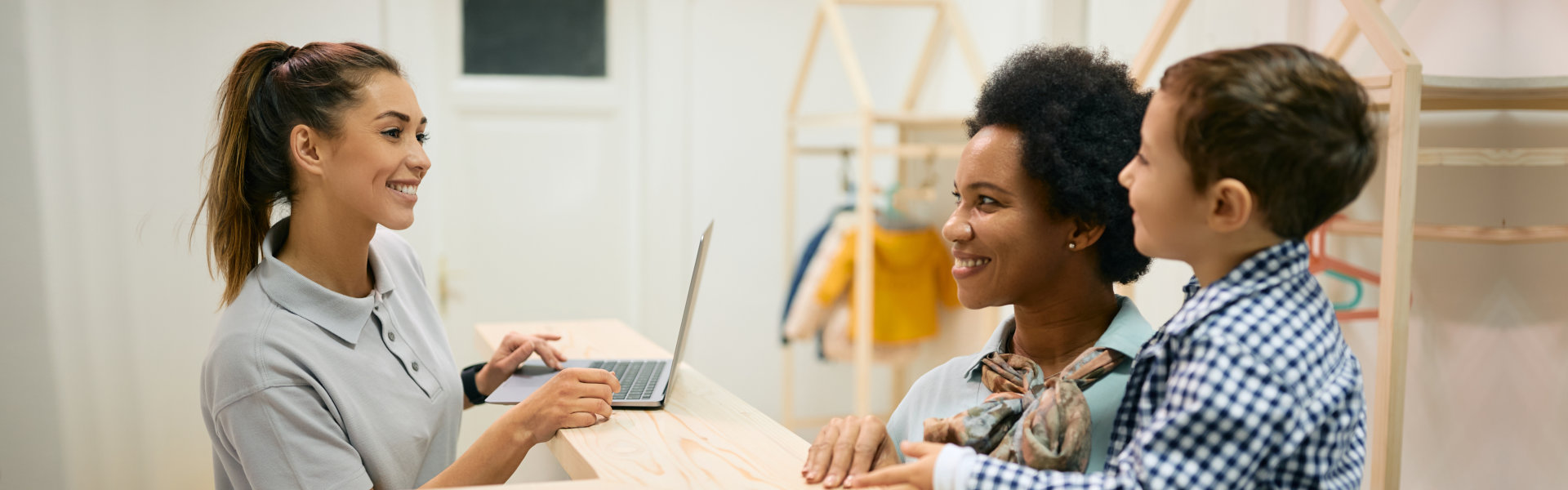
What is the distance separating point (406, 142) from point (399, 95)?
2.7 inches

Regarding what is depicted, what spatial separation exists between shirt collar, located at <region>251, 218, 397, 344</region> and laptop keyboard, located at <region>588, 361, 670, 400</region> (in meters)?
0.36

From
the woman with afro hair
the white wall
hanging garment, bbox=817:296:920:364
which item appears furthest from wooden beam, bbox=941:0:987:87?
the white wall

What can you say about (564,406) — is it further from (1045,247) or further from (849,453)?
(1045,247)

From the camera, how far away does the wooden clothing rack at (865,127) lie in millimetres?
2855

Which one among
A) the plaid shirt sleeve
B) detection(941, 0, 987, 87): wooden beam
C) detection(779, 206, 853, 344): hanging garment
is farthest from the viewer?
detection(779, 206, 853, 344): hanging garment

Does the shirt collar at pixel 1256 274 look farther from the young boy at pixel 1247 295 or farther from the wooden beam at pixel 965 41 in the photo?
the wooden beam at pixel 965 41

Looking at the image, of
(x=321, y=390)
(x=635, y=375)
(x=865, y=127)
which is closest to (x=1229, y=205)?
(x=635, y=375)

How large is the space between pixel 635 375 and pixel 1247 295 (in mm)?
963

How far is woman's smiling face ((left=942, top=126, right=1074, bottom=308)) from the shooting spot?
1015 mm

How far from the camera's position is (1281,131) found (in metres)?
0.72

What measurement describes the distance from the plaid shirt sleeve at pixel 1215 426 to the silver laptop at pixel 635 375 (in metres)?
0.66

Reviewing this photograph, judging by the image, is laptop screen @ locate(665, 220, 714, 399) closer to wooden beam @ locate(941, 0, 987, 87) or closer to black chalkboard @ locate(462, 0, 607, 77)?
wooden beam @ locate(941, 0, 987, 87)

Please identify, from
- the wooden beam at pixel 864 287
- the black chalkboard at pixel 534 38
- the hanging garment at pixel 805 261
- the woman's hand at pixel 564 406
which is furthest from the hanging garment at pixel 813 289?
the woman's hand at pixel 564 406

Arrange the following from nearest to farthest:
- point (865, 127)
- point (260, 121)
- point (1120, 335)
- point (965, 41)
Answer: point (1120, 335) → point (260, 121) → point (865, 127) → point (965, 41)
